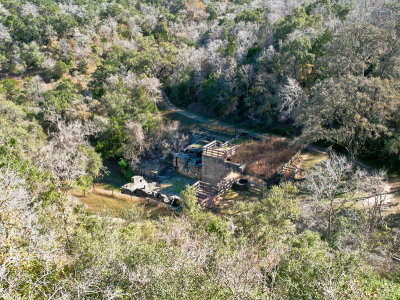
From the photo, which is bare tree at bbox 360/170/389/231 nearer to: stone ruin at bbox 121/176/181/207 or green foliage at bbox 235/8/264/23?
stone ruin at bbox 121/176/181/207

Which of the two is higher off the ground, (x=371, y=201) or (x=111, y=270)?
(x=111, y=270)

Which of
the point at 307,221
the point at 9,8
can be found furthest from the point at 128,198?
the point at 9,8

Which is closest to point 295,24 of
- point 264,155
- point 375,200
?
point 264,155

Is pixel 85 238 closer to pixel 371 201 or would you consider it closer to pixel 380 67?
pixel 371 201

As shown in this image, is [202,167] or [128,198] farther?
[202,167]

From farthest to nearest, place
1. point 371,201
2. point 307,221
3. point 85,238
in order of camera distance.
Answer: point 371,201 < point 307,221 < point 85,238

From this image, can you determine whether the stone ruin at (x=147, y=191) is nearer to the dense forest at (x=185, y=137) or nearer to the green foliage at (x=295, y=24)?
the dense forest at (x=185, y=137)

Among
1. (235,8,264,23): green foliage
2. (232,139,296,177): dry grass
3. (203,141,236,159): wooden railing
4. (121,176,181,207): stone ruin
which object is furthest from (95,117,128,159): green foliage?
(235,8,264,23): green foliage
